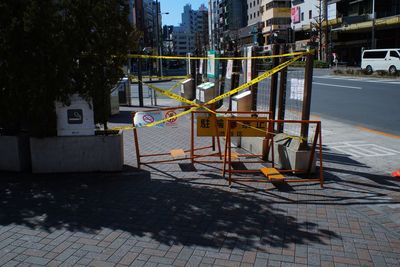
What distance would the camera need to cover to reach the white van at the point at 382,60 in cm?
3625

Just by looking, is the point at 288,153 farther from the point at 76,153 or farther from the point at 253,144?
the point at 76,153

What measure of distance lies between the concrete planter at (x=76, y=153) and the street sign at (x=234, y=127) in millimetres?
1505

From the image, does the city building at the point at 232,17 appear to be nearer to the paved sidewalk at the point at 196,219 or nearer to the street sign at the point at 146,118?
the street sign at the point at 146,118

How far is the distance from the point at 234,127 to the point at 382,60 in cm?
3479

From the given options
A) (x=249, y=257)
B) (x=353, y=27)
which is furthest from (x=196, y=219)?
(x=353, y=27)

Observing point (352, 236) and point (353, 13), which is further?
point (353, 13)

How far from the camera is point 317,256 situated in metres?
4.11

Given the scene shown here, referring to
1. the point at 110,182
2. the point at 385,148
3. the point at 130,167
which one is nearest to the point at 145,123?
the point at 130,167

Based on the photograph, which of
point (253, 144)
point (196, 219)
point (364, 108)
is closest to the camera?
point (196, 219)

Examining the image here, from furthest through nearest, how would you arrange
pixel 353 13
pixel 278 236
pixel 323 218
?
pixel 353 13, pixel 323 218, pixel 278 236

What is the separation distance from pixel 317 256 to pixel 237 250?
0.77 meters

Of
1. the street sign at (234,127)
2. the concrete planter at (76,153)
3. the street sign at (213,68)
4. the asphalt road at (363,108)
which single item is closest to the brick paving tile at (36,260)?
the concrete planter at (76,153)

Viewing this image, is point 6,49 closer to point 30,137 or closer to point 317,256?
point 30,137

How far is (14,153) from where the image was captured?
7.08 meters
